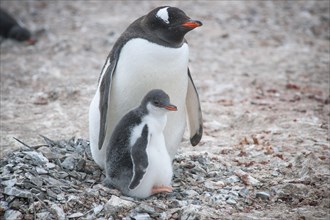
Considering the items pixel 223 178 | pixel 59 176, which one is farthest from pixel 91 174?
pixel 223 178

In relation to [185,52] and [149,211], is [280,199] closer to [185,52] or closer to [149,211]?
[149,211]

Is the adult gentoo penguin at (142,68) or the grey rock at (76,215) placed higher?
the adult gentoo penguin at (142,68)

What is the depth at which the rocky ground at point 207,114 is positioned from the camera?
4.08m

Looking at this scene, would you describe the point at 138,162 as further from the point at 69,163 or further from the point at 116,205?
the point at 69,163

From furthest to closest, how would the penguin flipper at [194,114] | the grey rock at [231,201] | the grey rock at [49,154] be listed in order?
the penguin flipper at [194,114] < the grey rock at [49,154] < the grey rock at [231,201]

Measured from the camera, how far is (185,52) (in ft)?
14.7

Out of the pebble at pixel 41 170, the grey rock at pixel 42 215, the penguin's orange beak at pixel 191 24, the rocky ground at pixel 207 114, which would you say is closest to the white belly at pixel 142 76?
the penguin's orange beak at pixel 191 24

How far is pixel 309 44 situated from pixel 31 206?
6629 mm

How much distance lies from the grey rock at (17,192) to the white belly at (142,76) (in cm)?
80

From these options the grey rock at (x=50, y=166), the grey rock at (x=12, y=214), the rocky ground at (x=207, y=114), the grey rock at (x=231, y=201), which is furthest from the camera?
the grey rock at (x=50, y=166)

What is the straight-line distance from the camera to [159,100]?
4047 mm

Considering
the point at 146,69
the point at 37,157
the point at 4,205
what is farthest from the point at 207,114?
the point at 4,205

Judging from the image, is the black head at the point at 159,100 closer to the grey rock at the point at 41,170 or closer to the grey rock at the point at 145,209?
the grey rock at the point at 145,209

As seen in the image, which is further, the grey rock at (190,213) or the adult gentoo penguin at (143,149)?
the adult gentoo penguin at (143,149)
